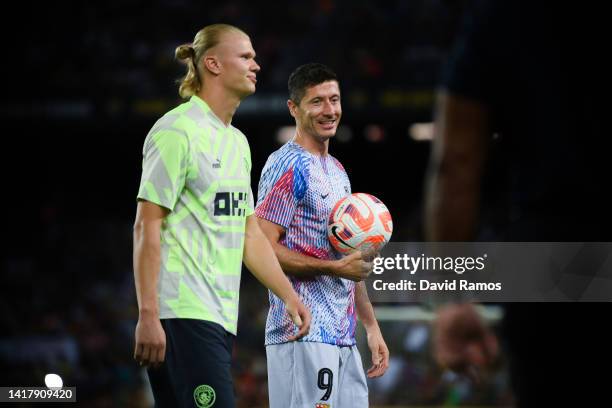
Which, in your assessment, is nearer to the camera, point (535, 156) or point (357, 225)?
point (535, 156)

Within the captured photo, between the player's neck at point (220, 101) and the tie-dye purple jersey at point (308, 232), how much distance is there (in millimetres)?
770

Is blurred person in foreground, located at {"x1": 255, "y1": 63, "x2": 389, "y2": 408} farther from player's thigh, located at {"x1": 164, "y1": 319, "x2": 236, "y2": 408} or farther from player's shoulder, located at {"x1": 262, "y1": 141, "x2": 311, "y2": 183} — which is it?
player's thigh, located at {"x1": 164, "y1": 319, "x2": 236, "y2": 408}

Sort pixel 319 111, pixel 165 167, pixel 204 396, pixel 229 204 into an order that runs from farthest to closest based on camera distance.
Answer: pixel 319 111, pixel 229 204, pixel 165 167, pixel 204 396

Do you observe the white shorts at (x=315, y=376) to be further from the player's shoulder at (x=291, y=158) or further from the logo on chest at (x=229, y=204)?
the logo on chest at (x=229, y=204)

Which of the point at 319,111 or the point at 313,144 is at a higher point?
the point at 319,111

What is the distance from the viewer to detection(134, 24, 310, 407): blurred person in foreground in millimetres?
3998

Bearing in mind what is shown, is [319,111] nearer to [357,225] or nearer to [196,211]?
[357,225]

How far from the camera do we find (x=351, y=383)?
509 cm

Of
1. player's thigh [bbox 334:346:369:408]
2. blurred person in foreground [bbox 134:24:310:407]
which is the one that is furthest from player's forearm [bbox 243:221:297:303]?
player's thigh [bbox 334:346:369:408]

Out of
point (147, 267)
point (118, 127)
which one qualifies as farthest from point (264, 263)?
point (118, 127)

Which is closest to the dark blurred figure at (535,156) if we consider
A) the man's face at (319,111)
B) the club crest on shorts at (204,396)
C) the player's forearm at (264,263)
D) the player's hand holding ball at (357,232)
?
the club crest on shorts at (204,396)

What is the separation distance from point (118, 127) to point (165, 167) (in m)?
15.8

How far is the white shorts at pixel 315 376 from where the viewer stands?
196 inches

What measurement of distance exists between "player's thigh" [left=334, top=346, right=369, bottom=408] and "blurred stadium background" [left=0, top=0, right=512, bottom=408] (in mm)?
9486
